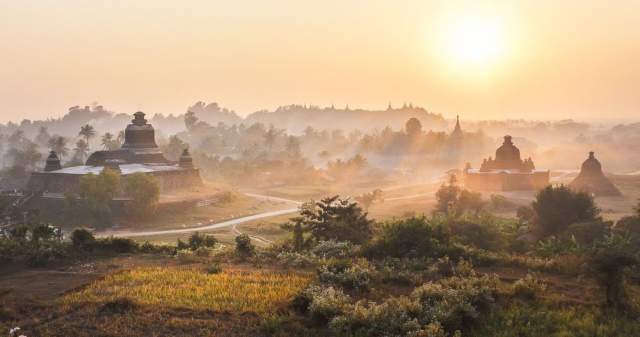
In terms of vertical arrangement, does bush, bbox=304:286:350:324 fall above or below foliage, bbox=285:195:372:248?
below

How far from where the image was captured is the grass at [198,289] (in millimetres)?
14922

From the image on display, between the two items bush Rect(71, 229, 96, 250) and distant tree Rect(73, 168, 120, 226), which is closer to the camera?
bush Rect(71, 229, 96, 250)

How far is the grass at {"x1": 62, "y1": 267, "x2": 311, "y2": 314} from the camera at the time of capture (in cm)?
1492

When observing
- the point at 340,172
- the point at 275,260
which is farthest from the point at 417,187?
the point at 275,260

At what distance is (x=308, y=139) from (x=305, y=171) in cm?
8002

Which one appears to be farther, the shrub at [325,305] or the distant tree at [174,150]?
the distant tree at [174,150]

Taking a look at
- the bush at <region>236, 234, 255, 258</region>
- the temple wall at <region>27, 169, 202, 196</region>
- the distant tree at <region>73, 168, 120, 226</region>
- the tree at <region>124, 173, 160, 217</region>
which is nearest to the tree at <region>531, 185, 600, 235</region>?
the bush at <region>236, 234, 255, 258</region>

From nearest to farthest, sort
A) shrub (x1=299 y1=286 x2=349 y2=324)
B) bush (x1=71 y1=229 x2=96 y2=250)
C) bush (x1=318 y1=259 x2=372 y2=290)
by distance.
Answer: shrub (x1=299 y1=286 x2=349 y2=324) → bush (x1=318 y1=259 x2=372 y2=290) → bush (x1=71 y1=229 x2=96 y2=250)

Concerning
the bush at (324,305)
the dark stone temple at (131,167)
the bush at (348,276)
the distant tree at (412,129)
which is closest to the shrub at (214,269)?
the bush at (348,276)

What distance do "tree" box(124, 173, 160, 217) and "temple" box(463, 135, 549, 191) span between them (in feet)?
128

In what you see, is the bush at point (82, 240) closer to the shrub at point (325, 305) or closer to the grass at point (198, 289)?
the grass at point (198, 289)

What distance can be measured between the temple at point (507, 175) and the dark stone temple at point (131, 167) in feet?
119

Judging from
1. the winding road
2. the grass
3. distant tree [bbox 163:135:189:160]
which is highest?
distant tree [bbox 163:135:189:160]

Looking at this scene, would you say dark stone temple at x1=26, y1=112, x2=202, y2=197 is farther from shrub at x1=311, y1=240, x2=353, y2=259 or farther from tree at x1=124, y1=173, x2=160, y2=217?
shrub at x1=311, y1=240, x2=353, y2=259
